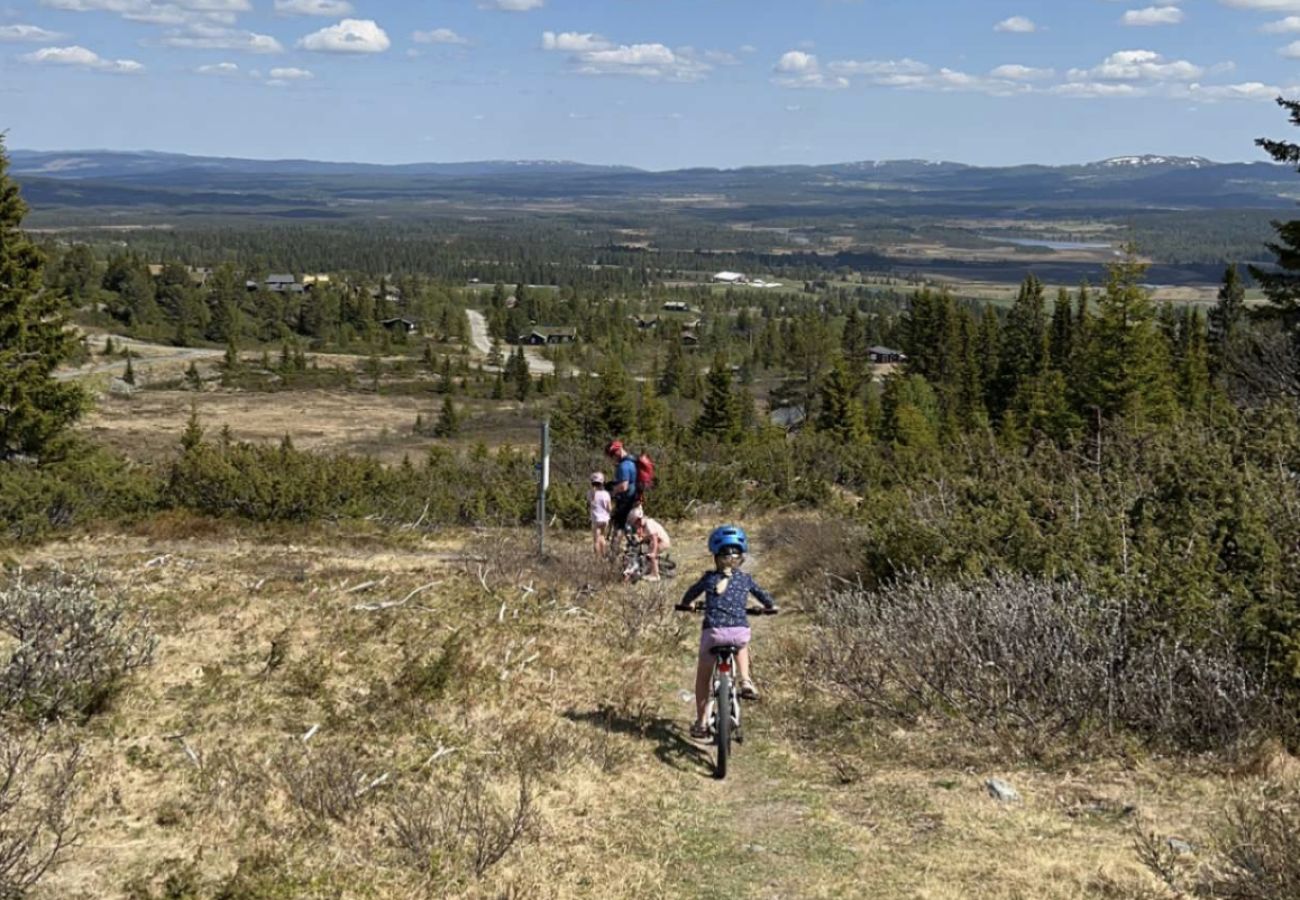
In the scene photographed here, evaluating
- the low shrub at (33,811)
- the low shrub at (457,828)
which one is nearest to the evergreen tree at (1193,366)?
the low shrub at (457,828)

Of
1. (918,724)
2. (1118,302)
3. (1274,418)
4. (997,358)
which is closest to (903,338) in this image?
(997,358)

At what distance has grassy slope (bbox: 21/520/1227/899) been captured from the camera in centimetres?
620

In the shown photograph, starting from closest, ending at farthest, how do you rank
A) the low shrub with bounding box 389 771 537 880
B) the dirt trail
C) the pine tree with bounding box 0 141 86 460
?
the low shrub with bounding box 389 771 537 880 < the pine tree with bounding box 0 141 86 460 < the dirt trail

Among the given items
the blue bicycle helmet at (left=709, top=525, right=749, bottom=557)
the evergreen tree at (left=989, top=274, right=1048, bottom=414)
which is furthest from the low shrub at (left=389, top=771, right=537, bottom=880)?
the evergreen tree at (left=989, top=274, right=1048, bottom=414)

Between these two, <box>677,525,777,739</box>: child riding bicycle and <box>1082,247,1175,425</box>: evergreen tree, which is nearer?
<box>677,525,777,739</box>: child riding bicycle

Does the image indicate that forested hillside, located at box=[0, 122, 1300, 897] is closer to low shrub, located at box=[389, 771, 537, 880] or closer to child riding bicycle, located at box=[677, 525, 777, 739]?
low shrub, located at box=[389, 771, 537, 880]

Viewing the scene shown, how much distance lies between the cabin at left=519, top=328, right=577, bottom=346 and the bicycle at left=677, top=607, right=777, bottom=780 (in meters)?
131

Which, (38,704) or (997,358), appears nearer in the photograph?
(38,704)

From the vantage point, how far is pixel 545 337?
140750mm

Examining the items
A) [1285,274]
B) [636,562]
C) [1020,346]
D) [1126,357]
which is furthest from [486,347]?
[636,562]

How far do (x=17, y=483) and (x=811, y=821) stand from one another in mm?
13960

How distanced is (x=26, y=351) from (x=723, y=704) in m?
21.1

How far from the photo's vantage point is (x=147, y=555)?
1415cm

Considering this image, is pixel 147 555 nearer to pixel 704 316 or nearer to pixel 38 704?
pixel 38 704
